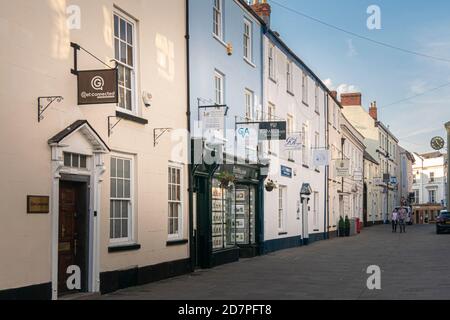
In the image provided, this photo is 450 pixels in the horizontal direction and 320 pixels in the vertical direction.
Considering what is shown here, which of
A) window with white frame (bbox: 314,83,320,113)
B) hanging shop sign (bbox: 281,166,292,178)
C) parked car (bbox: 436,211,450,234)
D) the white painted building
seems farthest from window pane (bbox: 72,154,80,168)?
parked car (bbox: 436,211,450,234)

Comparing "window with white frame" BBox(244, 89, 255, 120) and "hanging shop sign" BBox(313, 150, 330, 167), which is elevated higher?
"window with white frame" BBox(244, 89, 255, 120)

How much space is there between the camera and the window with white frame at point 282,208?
26.2 metres

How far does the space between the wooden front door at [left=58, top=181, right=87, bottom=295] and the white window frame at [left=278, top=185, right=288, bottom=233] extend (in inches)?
586

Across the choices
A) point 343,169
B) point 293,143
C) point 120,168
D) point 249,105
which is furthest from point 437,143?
point 120,168

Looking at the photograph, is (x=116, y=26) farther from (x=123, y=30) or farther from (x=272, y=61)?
(x=272, y=61)

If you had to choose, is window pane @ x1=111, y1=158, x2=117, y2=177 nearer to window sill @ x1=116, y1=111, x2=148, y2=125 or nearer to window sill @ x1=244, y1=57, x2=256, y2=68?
window sill @ x1=116, y1=111, x2=148, y2=125

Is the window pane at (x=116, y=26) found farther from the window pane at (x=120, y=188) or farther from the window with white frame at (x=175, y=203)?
the window with white frame at (x=175, y=203)

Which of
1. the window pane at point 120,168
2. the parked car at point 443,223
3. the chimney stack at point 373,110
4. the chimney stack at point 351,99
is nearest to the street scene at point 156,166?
the window pane at point 120,168

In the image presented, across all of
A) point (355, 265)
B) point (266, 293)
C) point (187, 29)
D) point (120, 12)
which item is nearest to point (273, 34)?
point (187, 29)

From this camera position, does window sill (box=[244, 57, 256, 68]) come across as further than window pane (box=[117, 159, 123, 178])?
Yes

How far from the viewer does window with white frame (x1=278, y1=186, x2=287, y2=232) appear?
2619cm

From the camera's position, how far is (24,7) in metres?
10.1
